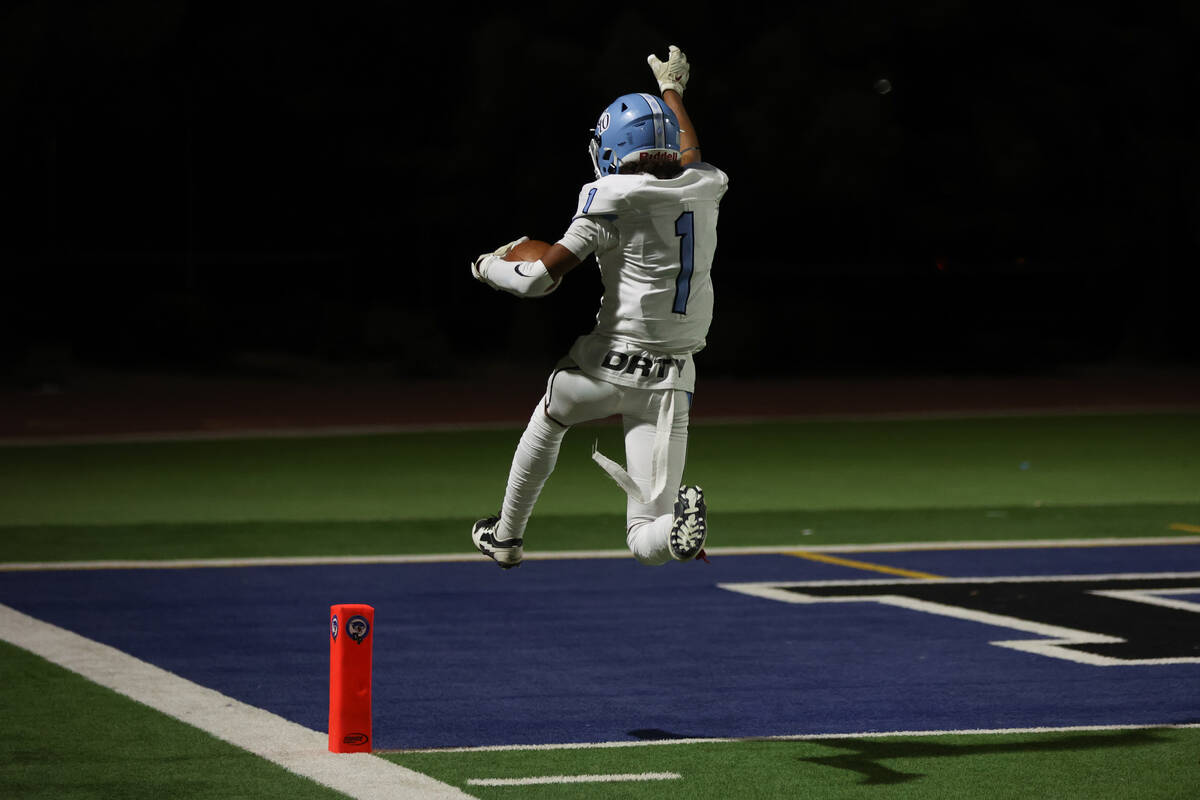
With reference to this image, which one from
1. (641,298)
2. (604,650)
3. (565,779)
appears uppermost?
(641,298)

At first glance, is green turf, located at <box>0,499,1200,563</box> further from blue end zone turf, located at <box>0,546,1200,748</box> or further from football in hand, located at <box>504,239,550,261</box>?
football in hand, located at <box>504,239,550,261</box>

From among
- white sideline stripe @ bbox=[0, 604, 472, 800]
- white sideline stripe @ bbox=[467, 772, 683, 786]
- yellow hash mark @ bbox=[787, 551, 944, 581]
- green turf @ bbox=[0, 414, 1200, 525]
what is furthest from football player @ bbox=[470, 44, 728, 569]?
green turf @ bbox=[0, 414, 1200, 525]

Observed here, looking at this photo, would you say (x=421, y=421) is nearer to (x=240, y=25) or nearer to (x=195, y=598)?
(x=240, y=25)

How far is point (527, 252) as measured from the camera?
7.24 metres

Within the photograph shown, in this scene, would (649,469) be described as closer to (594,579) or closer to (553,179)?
(594,579)

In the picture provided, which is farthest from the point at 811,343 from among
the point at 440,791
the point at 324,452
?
the point at 440,791

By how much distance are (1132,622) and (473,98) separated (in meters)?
25.8

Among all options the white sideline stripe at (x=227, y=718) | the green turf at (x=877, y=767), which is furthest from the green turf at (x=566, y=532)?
the green turf at (x=877, y=767)

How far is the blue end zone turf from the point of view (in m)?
8.60

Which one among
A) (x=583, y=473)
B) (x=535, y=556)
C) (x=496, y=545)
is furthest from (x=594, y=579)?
(x=583, y=473)

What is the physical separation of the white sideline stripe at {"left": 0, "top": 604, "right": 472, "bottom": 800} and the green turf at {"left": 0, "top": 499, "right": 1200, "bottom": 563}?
304 cm

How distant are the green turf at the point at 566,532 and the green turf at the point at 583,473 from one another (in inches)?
22.2

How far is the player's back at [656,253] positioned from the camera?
716cm

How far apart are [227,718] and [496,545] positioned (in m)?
1.54
